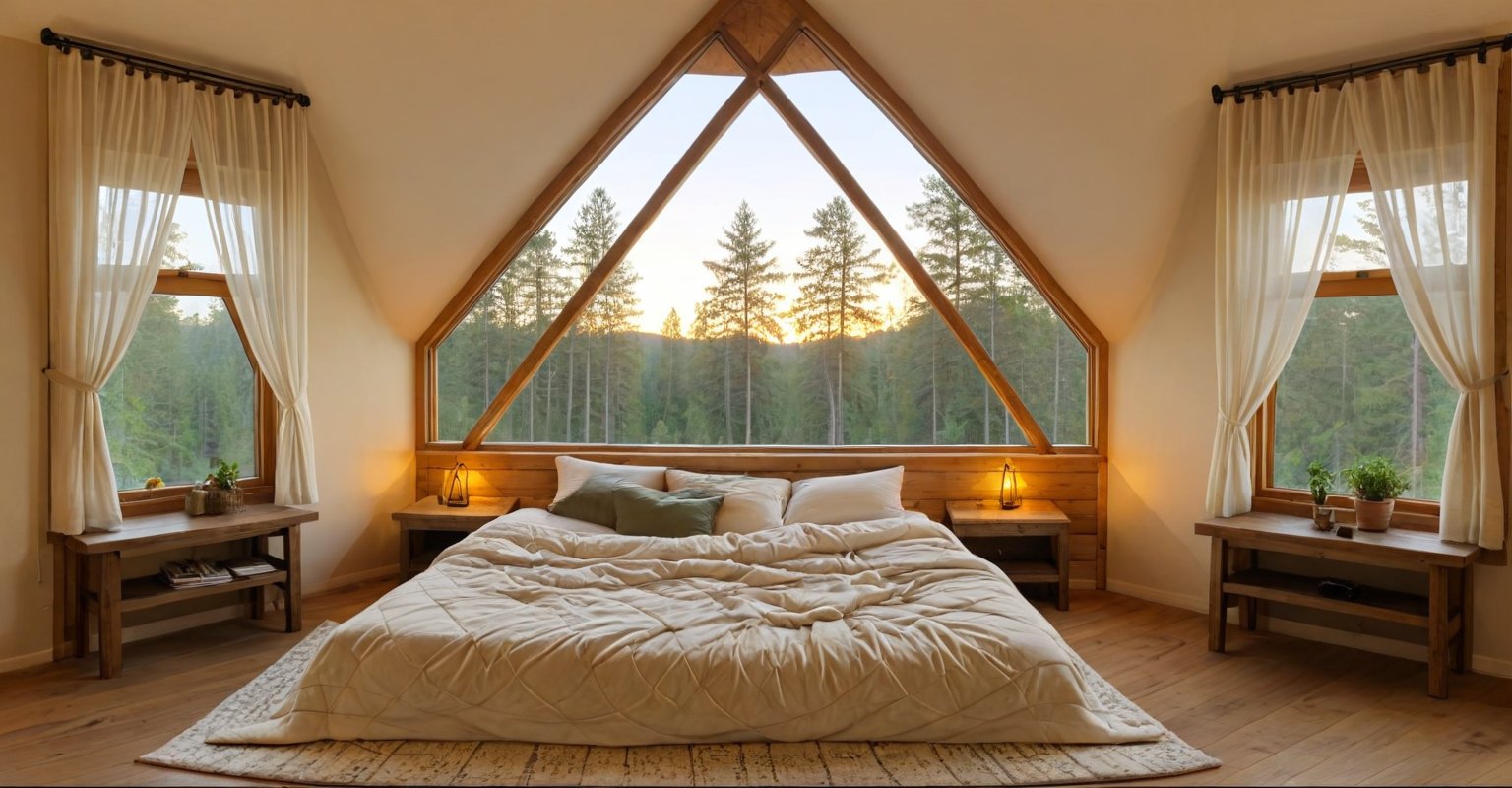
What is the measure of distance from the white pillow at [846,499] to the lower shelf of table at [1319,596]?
5.17 feet

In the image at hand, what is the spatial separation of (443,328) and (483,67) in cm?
165

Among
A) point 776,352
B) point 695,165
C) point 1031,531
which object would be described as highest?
point 695,165

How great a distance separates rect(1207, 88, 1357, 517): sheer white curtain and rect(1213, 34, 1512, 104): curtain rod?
0.04 meters

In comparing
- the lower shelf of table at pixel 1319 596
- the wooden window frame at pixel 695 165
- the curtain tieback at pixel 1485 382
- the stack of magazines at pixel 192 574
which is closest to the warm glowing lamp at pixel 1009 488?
the wooden window frame at pixel 695 165

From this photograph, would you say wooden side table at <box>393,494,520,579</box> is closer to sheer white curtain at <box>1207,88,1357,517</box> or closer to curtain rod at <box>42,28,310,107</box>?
curtain rod at <box>42,28,310,107</box>

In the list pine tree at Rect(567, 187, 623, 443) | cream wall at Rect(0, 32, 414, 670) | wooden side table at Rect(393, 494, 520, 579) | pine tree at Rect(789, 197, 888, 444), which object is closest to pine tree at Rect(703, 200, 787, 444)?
pine tree at Rect(789, 197, 888, 444)

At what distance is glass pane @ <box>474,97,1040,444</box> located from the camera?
5.10 meters

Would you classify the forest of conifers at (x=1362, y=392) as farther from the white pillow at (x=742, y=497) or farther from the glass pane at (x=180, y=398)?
the glass pane at (x=180, y=398)

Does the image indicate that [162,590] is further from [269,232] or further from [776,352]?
[776,352]

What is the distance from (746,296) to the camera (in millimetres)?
5211

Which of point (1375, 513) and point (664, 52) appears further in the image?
point (664, 52)

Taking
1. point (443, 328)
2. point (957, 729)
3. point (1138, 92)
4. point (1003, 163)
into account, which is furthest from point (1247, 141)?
point (443, 328)

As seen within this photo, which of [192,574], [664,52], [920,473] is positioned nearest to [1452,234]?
[920,473]

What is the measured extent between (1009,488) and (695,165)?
2.65 meters
